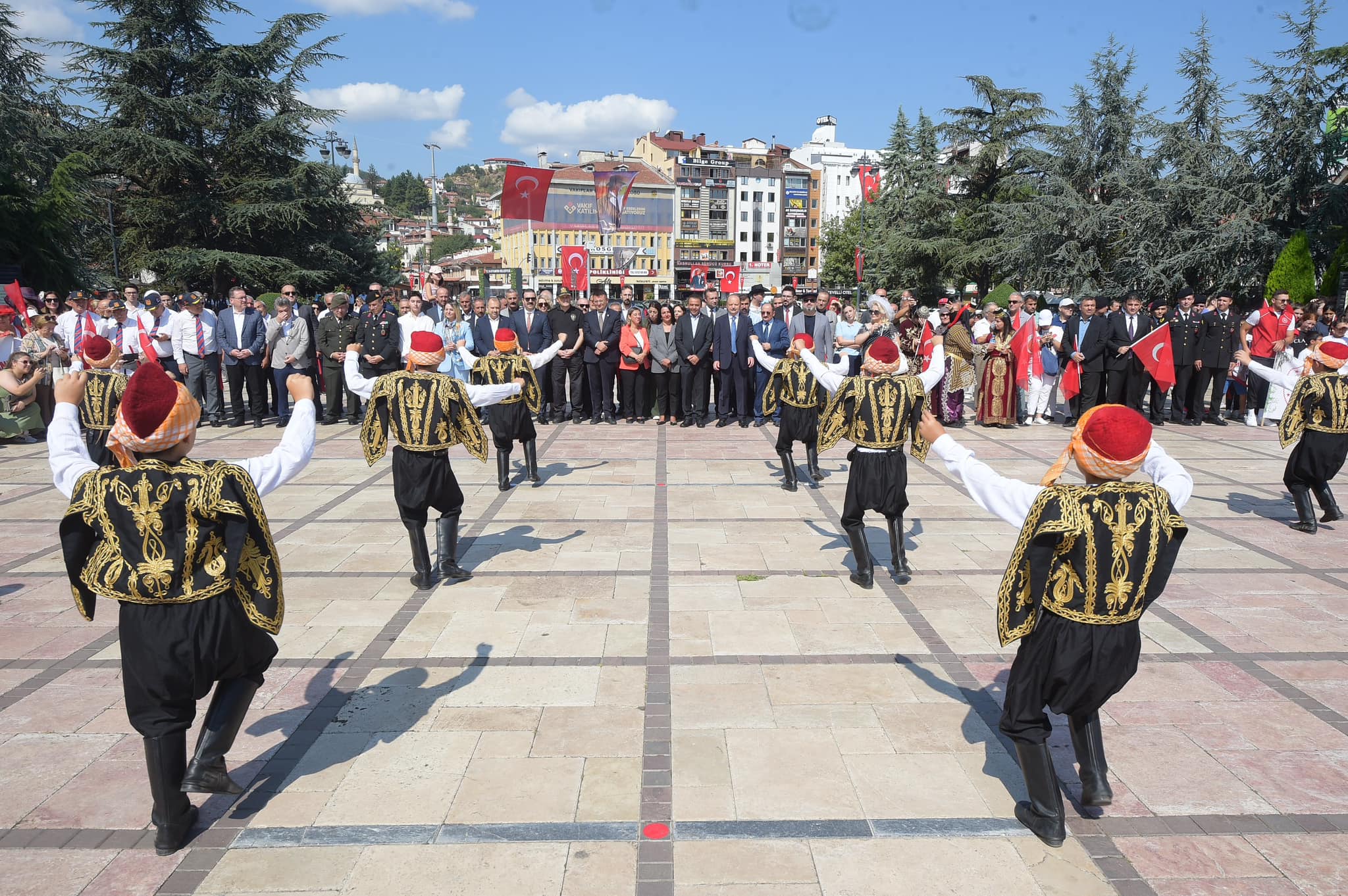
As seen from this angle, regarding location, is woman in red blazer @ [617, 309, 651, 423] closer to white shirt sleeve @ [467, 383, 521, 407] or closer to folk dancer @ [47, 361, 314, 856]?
white shirt sleeve @ [467, 383, 521, 407]

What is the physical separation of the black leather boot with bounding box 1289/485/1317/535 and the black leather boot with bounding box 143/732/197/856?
10094mm

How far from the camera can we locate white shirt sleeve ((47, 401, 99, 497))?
3818 mm

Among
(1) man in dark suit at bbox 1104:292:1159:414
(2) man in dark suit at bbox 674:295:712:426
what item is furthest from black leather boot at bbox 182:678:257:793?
(1) man in dark suit at bbox 1104:292:1159:414

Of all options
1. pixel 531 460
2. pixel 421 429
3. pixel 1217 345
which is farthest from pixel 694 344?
pixel 1217 345

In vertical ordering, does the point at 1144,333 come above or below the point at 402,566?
above

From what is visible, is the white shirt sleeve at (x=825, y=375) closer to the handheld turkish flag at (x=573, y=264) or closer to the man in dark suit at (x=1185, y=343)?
the man in dark suit at (x=1185, y=343)

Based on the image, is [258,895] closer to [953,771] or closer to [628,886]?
[628,886]

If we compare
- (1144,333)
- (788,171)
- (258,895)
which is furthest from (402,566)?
(788,171)

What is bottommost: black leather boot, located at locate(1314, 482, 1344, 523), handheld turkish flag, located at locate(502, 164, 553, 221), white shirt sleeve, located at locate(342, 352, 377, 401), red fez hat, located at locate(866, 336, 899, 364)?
black leather boot, located at locate(1314, 482, 1344, 523)

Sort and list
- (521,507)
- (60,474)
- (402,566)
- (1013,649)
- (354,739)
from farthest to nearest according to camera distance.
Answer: (521,507) < (402,566) < (1013,649) < (354,739) < (60,474)

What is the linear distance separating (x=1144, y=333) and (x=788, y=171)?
319 ft

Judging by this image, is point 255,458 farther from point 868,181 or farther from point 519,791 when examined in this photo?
point 868,181

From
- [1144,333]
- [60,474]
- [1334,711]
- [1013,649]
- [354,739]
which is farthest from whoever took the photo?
[1144,333]

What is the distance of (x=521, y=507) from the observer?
9867 mm
